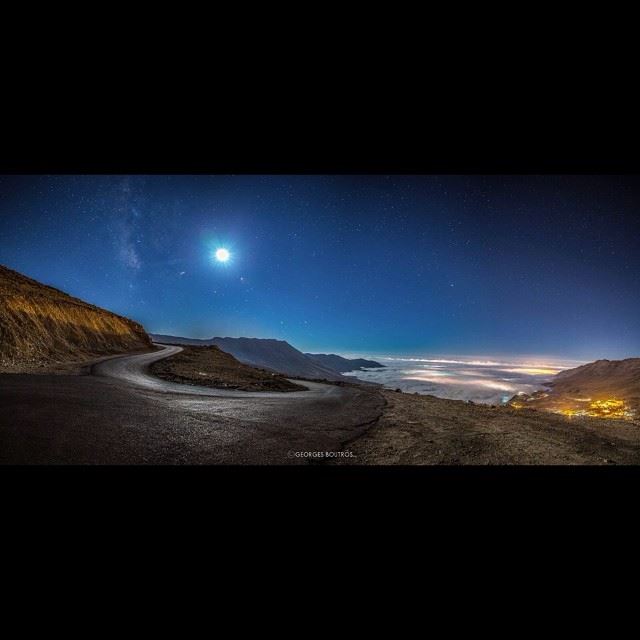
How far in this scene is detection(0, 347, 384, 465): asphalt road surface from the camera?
3.46m

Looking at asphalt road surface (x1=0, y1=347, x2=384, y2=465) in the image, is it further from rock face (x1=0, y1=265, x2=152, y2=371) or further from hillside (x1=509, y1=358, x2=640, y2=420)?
hillside (x1=509, y1=358, x2=640, y2=420)

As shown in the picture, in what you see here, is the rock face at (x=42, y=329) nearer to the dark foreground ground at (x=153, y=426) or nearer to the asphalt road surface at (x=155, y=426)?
the asphalt road surface at (x=155, y=426)

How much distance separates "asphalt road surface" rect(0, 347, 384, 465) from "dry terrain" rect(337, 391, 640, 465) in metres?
0.58

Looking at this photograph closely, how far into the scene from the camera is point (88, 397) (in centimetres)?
611

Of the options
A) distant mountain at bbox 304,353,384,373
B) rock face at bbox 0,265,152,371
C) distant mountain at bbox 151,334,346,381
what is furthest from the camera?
distant mountain at bbox 304,353,384,373

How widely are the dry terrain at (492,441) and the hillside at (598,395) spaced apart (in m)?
2.16

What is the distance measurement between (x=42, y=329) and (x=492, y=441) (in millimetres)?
21261

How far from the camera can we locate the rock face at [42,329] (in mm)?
11859

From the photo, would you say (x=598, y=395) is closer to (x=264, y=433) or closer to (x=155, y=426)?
(x=264, y=433)

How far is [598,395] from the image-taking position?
11375 mm

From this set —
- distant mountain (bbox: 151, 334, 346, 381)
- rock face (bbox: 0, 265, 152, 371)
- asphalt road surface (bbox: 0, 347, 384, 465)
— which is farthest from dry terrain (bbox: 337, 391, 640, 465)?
distant mountain (bbox: 151, 334, 346, 381)
